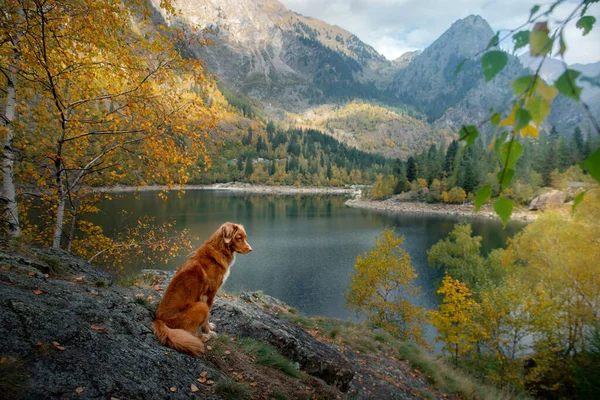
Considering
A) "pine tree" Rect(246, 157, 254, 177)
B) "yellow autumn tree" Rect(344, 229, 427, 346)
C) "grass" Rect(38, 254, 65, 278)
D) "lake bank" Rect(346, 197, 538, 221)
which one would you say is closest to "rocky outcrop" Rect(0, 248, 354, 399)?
"grass" Rect(38, 254, 65, 278)

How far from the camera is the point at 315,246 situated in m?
Result: 40.2

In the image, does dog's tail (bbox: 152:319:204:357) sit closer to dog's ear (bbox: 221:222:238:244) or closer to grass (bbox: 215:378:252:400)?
grass (bbox: 215:378:252:400)

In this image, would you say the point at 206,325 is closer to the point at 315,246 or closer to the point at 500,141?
the point at 500,141

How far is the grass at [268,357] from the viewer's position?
4410 millimetres

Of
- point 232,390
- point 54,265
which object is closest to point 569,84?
point 232,390

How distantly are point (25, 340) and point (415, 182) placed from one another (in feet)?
281

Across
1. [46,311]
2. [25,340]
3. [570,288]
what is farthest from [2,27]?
[570,288]

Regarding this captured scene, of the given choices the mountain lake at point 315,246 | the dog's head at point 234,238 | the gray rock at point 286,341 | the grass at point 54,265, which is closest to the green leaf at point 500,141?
the dog's head at point 234,238

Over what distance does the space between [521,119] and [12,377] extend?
10.7 feet

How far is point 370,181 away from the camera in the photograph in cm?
14938

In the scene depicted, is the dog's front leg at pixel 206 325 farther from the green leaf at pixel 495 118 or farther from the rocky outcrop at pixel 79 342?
the green leaf at pixel 495 118

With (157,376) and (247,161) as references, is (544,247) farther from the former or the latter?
(247,161)

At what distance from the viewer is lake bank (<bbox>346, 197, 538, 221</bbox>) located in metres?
58.9

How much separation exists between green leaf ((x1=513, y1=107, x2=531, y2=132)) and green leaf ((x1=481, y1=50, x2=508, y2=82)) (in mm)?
182
